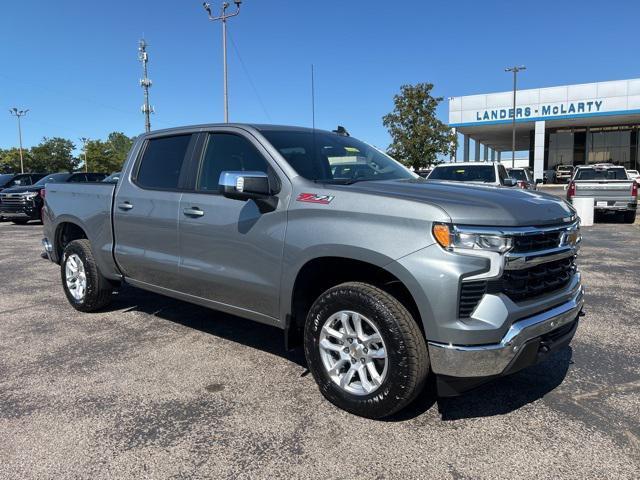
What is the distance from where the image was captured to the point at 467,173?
12539 millimetres

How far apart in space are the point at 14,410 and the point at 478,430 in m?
2.98

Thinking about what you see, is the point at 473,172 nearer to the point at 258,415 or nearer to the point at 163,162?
the point at 163,162

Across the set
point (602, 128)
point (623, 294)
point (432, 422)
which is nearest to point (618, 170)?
point (623, 294)

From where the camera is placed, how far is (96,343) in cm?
480

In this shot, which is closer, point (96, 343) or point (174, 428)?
point (174, 428)

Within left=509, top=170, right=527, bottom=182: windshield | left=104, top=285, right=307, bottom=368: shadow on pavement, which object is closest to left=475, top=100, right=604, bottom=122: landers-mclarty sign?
left=509, top=170, right=527, bottom=182: windshield

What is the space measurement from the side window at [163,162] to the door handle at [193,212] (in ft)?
1.23

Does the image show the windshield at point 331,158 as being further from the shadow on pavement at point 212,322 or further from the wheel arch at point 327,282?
the shadow on pavement at point 212,322

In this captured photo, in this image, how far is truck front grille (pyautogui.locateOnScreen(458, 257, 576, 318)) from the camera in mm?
2842

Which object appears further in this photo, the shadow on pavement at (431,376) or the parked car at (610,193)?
the parked car at (610,193)

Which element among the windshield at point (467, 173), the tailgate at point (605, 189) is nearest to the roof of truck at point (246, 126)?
the windshield at point (467, 173)

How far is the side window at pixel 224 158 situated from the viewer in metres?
4.11

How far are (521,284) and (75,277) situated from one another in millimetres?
4751

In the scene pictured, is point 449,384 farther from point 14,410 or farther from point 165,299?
point 165,299
